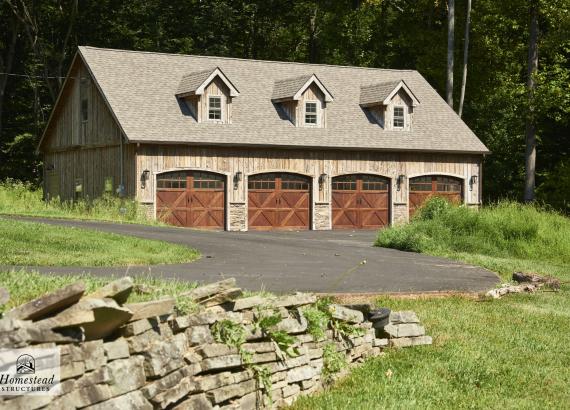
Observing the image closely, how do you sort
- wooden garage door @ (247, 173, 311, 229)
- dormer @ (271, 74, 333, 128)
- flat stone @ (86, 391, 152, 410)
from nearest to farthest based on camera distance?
1. flat stone @ (86, 391, 152, 410)
2. wooden garage door @ (247, 173, 311, 229)
3. dormer @ (271, 74, 333, 128)

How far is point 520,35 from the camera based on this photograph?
5031cm

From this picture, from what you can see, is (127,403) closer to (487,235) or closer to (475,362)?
(475,362)

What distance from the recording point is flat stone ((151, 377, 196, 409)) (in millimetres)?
7375

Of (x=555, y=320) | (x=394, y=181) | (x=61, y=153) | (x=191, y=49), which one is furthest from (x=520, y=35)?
(x=555, y=320)

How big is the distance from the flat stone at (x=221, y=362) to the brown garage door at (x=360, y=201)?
3012cm

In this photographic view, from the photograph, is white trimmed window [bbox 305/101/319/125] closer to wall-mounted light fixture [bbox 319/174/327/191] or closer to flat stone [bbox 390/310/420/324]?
wall-mounted light fixture [bbox 319/174/327/191]

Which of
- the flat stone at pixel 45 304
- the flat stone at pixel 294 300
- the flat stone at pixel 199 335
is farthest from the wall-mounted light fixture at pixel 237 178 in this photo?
the flat stone at pixel 45 304

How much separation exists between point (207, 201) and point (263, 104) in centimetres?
555

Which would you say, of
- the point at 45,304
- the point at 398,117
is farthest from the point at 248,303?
the point at 398,117

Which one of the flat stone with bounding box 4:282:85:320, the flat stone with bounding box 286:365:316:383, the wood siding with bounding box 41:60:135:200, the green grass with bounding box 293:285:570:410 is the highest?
the wood siding with bounding box 41:60:135:200

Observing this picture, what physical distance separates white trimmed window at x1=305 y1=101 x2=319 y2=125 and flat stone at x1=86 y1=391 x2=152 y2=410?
31793 mm

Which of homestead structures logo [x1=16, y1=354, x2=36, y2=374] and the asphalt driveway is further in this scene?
the asphalt driveway

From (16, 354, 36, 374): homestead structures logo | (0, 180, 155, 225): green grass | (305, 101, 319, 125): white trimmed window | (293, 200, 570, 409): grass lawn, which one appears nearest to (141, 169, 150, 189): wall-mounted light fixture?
(0, 180, 155, 225): green grass

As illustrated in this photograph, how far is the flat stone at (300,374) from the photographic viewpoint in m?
9.44
